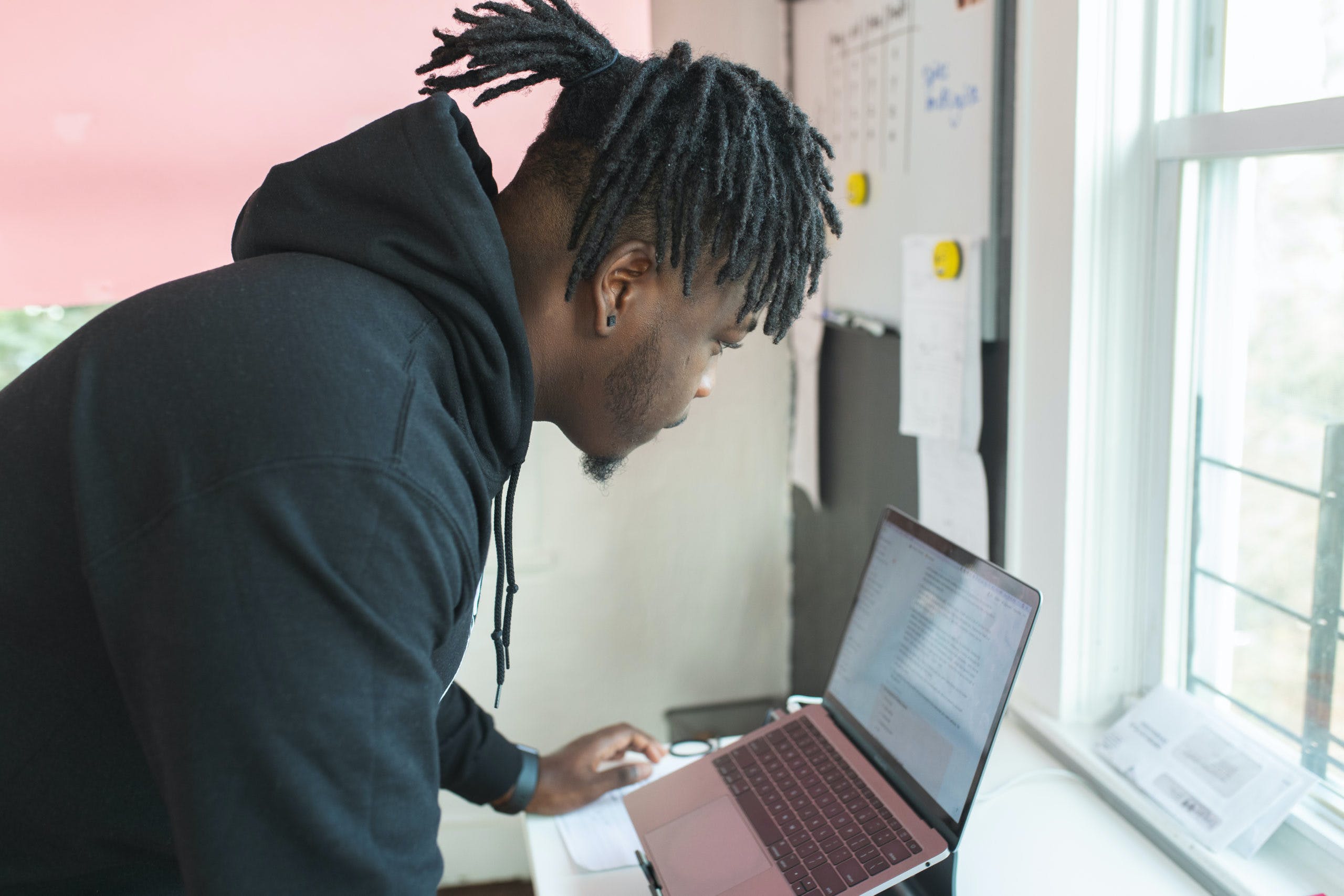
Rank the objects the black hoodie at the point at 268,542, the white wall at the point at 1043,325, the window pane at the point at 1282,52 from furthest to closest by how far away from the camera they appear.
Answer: the white wall at the point at 1043,325
the window pane at the point at 1282,52
the black hoodie at the point at 268,542

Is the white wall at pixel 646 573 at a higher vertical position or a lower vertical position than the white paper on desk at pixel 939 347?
lower

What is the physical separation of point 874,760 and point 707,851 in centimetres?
19

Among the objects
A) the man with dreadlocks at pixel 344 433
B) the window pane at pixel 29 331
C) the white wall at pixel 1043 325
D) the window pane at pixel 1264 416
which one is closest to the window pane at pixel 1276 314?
the window pane at pixel 1264 416

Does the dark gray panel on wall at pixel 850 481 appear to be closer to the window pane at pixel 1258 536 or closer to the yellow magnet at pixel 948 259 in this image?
the yellow magnet at pixel 948 259

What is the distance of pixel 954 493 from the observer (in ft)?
4.81

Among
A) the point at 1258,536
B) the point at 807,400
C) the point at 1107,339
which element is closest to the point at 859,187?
the point at 807,400

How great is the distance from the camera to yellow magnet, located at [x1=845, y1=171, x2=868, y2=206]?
167 centimetres

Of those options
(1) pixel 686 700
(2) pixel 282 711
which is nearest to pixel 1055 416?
(2) pixel 282 711

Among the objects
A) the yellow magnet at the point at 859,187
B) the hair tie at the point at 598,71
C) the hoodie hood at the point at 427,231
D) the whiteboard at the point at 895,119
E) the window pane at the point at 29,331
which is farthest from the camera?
the window pane at the point at 29,331

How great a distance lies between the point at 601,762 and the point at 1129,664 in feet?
2.16

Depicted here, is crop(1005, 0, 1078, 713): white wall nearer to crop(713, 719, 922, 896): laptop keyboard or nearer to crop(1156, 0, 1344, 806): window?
crop(1156, 0, 1344, 806): window

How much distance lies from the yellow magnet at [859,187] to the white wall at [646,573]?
16.8 inches

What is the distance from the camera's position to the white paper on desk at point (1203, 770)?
1009 millimetres

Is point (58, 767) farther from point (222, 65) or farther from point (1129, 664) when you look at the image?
point (222, 65)
